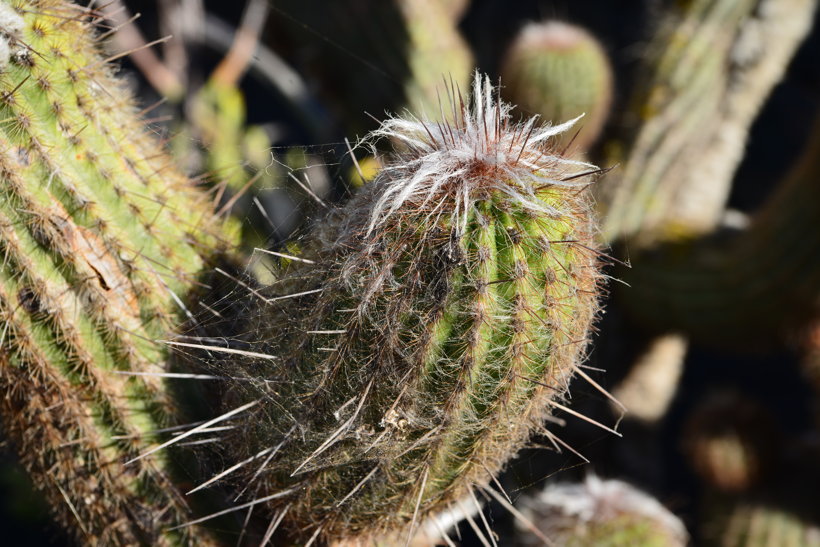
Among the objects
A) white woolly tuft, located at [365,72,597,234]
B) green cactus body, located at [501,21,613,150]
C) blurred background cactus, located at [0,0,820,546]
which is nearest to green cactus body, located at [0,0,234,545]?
blurred background cactus, located at [0,0,820,546]

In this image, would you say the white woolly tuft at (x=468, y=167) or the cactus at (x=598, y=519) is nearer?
the white woolly tuft at (x=468, y=167)

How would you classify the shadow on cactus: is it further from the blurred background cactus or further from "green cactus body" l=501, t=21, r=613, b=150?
"green cactus body" l=501, t=21, r=613, b=150

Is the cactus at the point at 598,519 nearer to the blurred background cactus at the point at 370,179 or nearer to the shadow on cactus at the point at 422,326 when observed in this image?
the blurred background cactus at the point at 370,179

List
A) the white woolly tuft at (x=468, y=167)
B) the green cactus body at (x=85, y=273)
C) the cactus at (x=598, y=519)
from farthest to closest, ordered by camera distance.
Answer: the cactus at (x=598, y=519), the green cactus body at (x=85, y=273), the white woolly tuft at (x=468, y=167)

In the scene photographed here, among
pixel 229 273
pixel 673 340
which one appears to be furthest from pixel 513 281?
pixel 673 340

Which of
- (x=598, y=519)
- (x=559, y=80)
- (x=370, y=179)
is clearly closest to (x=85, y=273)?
(x=370, y=179)

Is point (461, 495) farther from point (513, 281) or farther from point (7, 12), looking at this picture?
point (7, 12)

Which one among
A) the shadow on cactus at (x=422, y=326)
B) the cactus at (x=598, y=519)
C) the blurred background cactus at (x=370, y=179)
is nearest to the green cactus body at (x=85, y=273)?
the blurred background cactus at (x=370, y=179)
